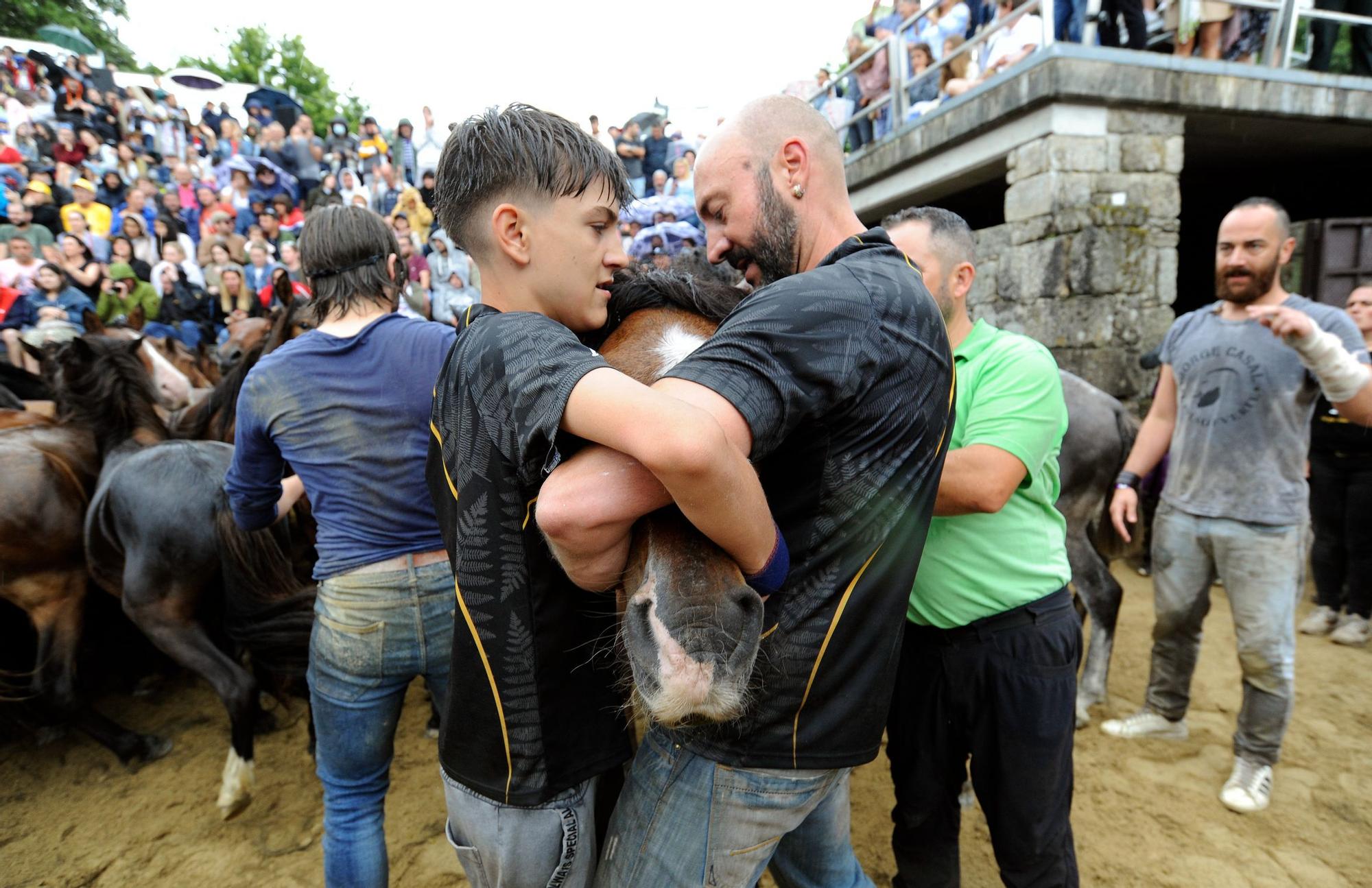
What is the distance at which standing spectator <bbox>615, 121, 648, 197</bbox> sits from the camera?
42.6ft

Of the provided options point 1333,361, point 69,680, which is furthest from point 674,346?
point 69,680

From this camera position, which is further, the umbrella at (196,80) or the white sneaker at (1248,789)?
the umbrella at (196,80)

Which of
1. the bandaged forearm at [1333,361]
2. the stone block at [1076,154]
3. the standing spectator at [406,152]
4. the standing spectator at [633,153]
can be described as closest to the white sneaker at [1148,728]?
the bandaged forearm at [1333,361]

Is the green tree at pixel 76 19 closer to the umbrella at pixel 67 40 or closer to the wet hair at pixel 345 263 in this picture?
the umbrella at pixel 67 40

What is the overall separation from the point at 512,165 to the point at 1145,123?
273 inches

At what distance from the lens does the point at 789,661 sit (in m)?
1.20

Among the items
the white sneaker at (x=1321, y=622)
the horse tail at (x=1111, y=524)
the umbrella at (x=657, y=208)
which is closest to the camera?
the horse tail at (x=1111, y=524)

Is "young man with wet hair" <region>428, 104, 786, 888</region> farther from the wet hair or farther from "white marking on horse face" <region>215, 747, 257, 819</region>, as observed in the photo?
"white marking on horse face" <region>215, 747, 257, 819</region>

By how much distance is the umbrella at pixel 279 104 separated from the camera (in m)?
15.6

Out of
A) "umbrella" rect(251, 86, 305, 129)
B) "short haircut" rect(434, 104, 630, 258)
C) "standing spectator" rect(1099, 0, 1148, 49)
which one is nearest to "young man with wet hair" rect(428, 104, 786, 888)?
"short haircut" rect(434, 104, 630, 258)

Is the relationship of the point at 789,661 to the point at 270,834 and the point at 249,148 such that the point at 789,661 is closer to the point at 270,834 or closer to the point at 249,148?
the point at 270,834

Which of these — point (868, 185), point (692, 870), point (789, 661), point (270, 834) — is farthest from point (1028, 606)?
point (868, 185)

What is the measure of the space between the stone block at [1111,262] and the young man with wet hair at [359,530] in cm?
577

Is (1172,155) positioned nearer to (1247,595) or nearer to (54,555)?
(1247,595)
